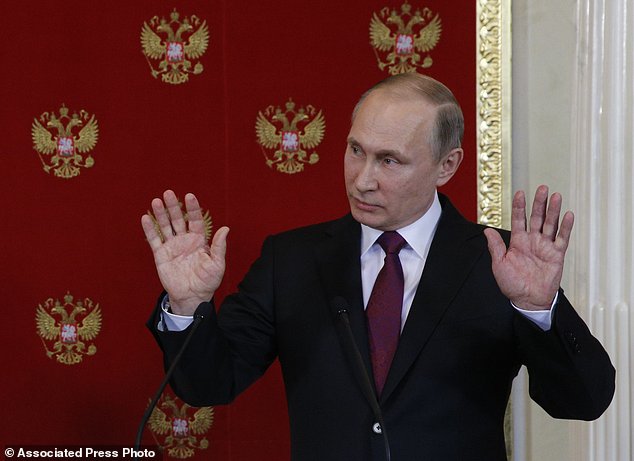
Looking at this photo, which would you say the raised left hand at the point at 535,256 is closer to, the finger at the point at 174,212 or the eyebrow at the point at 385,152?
the eyebrow at the point at 385,152

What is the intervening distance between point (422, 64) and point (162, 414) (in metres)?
1.31

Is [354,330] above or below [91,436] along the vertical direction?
above

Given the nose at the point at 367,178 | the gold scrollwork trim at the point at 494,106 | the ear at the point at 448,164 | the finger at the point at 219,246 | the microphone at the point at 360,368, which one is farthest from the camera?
the gold scrollwork trim at the point at 494,106

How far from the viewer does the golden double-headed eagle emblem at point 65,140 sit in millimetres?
2812

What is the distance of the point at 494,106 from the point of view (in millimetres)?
2773

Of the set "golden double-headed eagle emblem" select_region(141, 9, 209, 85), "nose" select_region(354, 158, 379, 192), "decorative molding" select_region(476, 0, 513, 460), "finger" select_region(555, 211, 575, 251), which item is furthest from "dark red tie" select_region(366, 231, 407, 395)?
"golden double-headed eagle emblem" select_region(141, 9, 209, 85)

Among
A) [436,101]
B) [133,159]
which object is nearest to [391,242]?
[436,101]

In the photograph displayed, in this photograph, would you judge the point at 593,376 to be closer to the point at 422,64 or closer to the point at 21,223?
the point at 422,64

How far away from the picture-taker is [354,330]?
1717 mm

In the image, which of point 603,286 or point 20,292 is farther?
point 20,292

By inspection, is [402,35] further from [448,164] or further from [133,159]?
[448,164]

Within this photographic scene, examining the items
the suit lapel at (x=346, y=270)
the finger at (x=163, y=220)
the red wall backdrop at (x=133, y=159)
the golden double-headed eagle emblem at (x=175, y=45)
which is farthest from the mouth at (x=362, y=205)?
the golden double-headed eagle emblem at (x=175, y=45)

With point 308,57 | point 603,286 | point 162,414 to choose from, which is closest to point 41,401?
point 162,414

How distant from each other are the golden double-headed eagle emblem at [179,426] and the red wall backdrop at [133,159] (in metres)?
0.05
